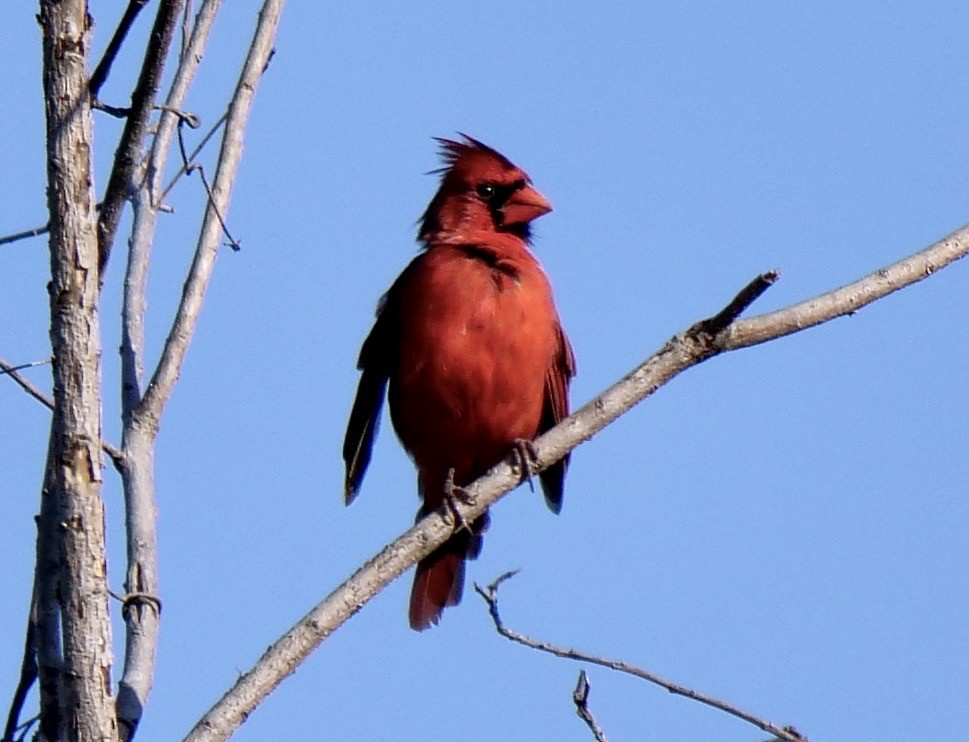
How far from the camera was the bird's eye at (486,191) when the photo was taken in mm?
5273

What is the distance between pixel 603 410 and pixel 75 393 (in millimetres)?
1259

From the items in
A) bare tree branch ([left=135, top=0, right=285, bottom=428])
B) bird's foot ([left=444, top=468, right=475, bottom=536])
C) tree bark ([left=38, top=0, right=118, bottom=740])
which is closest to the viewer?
tree bark ([left=38, top=0, right=118, bottom=740])

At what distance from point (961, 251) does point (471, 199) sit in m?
2.49

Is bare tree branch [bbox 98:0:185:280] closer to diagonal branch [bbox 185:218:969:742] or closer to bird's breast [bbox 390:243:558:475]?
diagonal branch [bbox 185:218:969:742]

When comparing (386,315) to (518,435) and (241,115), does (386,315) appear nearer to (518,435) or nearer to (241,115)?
(518,435)

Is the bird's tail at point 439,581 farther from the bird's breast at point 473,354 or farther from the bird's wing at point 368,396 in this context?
the bird's wing at point 368,396

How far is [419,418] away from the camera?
471cm

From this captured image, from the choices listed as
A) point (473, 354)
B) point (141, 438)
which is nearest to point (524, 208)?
point (473, 354)

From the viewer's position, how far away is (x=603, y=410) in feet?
10.5

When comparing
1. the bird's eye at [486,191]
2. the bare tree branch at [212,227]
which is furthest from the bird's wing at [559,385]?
the bare tree branch at [212,227]

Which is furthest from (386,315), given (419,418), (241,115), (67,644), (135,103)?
(67,644)

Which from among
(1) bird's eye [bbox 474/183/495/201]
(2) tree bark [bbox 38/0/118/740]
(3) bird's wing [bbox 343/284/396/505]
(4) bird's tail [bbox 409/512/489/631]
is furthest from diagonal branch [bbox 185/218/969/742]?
(1) bird's eye [bbox 474/183/495/201]

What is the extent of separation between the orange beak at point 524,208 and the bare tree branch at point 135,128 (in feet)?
8.16

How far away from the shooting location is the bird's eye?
17.3 feet
